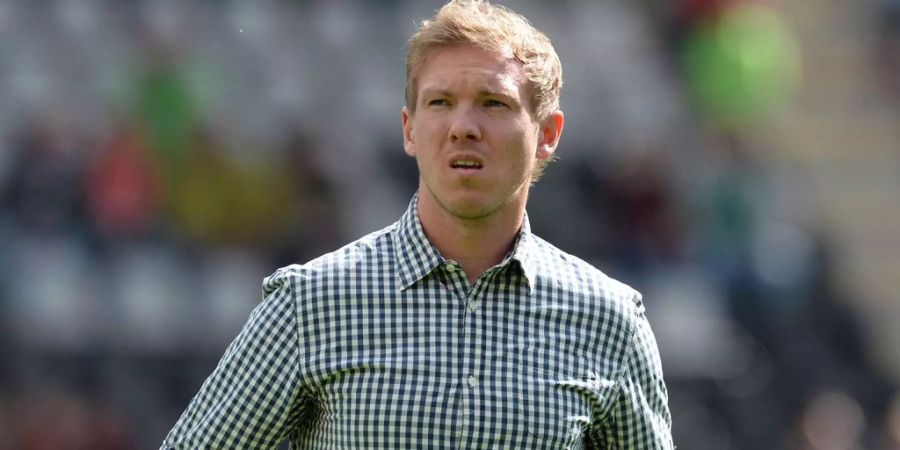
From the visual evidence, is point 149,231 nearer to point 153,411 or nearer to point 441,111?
point 153,411

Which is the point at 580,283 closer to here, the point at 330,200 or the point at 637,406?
the point at 637,406

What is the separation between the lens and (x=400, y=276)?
119 inches

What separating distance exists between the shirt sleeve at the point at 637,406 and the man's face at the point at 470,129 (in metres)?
0.38

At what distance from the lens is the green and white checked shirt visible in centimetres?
293

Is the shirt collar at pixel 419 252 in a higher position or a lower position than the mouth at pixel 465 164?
lower

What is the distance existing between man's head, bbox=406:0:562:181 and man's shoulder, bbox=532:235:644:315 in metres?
0.27

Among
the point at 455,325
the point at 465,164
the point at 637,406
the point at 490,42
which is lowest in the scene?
the point at 637,406

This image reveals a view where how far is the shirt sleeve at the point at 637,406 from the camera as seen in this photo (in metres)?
3.10

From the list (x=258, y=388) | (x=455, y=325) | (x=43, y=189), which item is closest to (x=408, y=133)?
(x=455, y=325)

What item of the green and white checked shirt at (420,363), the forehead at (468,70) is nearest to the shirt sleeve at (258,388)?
the green and white checked shirt at (420,363)

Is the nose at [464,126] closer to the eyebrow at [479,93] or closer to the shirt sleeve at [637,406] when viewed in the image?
the eyebrow at [479,93]

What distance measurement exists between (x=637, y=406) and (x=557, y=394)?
196 millimetres

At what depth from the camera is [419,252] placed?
304 centimetres

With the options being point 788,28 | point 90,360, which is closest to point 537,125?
point 90,360
